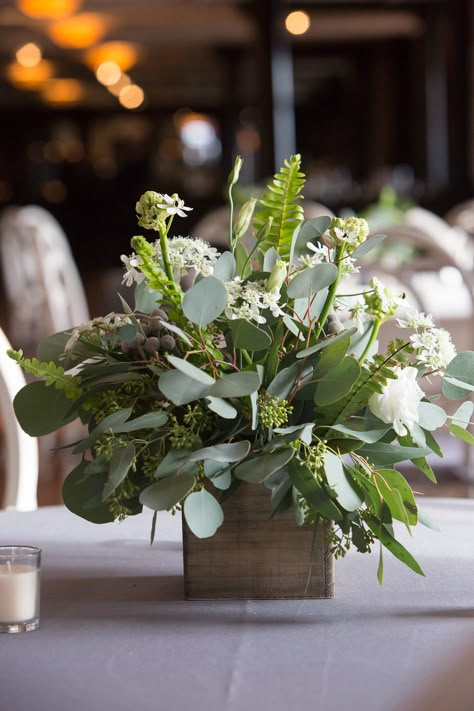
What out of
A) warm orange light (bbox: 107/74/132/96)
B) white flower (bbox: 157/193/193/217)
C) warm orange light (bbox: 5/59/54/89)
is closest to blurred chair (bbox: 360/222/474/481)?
white flower (bbox: 157/193/193/217)

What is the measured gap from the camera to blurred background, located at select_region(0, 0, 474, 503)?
153 inches

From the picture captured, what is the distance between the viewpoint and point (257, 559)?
79cm

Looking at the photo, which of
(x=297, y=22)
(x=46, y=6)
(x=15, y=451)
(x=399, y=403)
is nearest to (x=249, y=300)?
(x=399, y=403)

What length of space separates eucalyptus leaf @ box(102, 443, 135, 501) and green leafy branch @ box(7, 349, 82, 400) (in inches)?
2.9

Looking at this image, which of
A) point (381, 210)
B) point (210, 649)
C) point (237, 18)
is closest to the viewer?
point (210, 649)

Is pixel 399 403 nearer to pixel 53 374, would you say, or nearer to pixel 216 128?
pixel 53 374

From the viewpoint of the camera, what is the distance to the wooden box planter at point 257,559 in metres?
0.79

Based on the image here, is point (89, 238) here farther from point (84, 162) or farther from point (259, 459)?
point (259, 459)

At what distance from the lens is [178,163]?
19.2 metres

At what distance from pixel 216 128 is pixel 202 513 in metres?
19.8

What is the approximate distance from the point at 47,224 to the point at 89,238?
9.45 meters

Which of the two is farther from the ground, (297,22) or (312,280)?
(297,22)

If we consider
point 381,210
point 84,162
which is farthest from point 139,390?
point 84,162

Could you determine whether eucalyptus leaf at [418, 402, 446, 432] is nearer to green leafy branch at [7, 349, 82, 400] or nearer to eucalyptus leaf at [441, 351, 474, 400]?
eucalyptus leaf at [441, 351, 474, 400]
